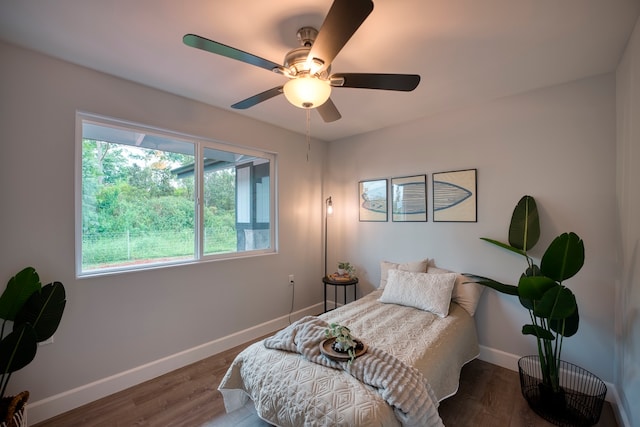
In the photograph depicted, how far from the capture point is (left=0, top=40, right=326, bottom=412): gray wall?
186 cm

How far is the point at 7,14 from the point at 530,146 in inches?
149

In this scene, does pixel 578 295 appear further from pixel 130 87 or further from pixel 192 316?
pixel 130 87

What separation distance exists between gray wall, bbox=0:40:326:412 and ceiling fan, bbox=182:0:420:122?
138cm

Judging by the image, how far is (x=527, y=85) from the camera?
2367 mm

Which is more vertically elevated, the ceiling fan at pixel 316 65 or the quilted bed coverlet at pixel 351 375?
the ceiling fan at pixel 316 65

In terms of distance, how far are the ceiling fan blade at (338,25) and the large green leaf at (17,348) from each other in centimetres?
219

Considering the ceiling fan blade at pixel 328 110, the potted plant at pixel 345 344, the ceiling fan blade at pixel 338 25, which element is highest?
the ceiling fan blade at pixel 338 25

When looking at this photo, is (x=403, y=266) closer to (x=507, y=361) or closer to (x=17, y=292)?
(x=507, y=361)

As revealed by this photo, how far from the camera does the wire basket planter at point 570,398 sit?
1889mm

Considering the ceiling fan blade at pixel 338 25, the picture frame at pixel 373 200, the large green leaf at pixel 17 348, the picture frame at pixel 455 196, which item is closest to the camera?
the ceiling fan blade at pixel 338 25

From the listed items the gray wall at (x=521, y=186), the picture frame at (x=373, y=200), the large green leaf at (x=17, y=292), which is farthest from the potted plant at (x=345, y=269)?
the large green leaf at (x=17, y=292)

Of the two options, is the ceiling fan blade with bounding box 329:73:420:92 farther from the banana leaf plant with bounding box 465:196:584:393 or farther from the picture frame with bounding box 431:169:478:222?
the picture frame with bounding box 431:169:478:222

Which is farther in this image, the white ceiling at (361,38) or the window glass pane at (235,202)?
the window glass pane at (235,202)

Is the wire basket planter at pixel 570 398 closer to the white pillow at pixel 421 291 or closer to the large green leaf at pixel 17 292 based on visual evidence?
the white pillow at pixel 421 291
